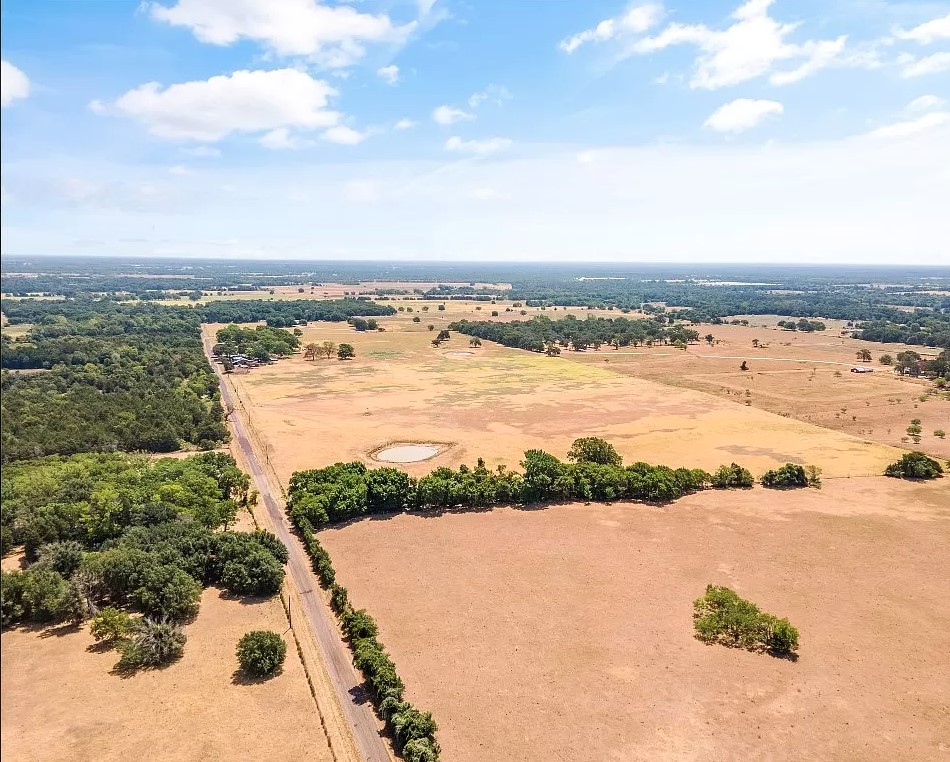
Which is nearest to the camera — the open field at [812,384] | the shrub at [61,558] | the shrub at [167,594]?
the shrub at [167,594]

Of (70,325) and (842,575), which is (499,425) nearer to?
(842,575)

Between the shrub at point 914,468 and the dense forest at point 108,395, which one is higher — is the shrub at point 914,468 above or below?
below

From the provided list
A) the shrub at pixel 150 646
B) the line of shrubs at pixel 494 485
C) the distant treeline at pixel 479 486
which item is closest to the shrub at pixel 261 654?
the shrub at pixel 150 646

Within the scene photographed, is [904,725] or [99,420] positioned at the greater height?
[99,420]

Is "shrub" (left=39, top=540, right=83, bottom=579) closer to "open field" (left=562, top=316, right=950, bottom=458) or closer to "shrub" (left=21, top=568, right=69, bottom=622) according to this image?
"shrub" (left=21, top=568, right=69, bottom=622)

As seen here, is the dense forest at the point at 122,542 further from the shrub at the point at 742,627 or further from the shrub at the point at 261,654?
the shrub at the point at 742,627

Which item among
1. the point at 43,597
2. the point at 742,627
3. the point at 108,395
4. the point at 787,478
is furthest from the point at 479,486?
the point at 108,395

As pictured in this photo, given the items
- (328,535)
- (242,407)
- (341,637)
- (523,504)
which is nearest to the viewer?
(341,637)

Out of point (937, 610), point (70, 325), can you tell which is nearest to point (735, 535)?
point (937, 610)
